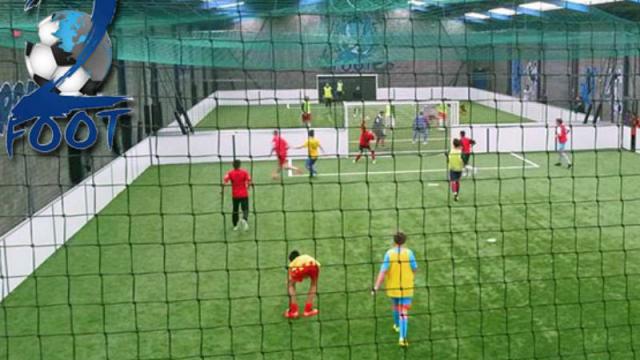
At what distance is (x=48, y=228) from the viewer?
9.87m

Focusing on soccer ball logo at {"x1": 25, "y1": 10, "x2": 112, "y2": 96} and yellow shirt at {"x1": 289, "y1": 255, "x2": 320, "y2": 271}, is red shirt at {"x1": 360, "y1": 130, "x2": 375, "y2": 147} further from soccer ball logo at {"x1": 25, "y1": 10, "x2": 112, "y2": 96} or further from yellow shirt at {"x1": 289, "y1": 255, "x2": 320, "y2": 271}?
yellow shirt at {"x1": 289, "y1": 255, "x2": 320, "y2": 271}

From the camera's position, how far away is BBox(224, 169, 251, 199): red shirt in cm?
1068

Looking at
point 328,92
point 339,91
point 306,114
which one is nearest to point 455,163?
point 306,114

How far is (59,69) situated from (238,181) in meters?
3.02

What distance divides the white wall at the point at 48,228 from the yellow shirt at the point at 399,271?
8.88 ft

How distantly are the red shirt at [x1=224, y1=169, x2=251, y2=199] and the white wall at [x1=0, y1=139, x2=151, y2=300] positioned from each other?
1.31 m

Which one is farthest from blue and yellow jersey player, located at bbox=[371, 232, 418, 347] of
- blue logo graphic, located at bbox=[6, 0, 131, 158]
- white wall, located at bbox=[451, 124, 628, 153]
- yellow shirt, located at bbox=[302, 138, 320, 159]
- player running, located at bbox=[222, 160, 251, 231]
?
white wall, located at bbox=[451, 124, 628, 153]

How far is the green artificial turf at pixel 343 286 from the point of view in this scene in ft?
22.6

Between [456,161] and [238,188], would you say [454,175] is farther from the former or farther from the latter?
[238,188]

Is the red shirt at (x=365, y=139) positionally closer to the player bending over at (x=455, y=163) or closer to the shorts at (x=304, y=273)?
the player bending over at (x=455, y=163)

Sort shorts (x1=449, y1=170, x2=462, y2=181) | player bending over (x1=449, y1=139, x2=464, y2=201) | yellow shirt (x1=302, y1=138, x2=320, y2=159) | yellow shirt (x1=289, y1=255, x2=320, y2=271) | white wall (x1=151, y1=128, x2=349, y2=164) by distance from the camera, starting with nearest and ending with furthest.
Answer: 1. yellow shirt (x1=289, y1=255, x2=320, y2=271)
2. player bending over (x1=449, y1=139, x2=464, y2=201)
3. shorts (x1=449, y1=170, x2=462, y2=181)
4. yellow shirt (x1=302, y1=138, x2=320, y2=159)
5. white wall (x1=151, y1=128, x2=349, y2=164)

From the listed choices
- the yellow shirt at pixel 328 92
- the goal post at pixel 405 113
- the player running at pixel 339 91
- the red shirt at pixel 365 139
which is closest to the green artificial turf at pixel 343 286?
the red shirt at pixel 365 139

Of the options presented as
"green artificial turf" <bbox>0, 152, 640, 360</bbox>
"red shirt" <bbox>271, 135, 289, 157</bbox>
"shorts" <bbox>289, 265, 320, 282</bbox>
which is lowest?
"green artificial turf" <bbox>0, 152, 640, 360</bbox>

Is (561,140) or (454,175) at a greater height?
(561,140)
